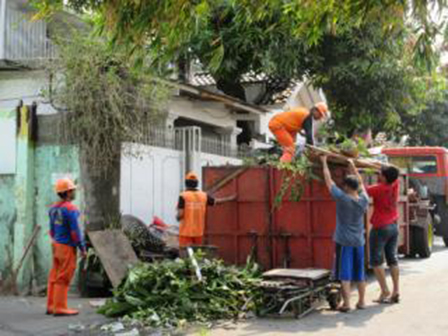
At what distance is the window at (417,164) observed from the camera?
49.5 feet

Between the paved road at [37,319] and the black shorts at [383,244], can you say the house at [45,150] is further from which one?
the black shorts at [383,244]

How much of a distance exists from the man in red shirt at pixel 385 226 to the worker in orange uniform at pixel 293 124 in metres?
1.31

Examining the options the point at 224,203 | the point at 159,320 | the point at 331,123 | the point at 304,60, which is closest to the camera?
the point at 159,320

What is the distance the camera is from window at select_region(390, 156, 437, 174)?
1508 cm

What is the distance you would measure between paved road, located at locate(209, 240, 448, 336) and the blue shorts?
426 millimetres

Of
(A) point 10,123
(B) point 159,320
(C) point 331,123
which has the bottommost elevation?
(B) point 159,320

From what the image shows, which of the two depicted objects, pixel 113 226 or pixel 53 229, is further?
pixel 113 226

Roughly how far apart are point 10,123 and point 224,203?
3461 millimetres

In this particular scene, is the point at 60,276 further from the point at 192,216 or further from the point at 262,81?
the point at 262,81

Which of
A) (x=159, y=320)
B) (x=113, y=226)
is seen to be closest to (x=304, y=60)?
(x=113, y=226)

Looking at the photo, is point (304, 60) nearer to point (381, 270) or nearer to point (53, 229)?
point (381, 270)

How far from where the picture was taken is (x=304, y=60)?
1352cm

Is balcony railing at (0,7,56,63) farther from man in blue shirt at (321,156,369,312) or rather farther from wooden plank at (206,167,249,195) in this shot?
Answer: man in blue shirt at (321,156,369,312)

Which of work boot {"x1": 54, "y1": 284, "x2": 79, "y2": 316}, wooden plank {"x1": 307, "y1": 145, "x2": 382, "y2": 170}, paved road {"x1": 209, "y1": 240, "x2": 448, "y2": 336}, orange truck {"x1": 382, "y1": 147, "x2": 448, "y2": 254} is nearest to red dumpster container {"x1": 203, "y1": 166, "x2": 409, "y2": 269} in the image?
wooden plank {"x1": 307, "y1": 145, "x2": 382, "y2": 170}
